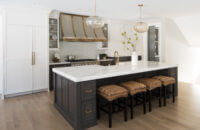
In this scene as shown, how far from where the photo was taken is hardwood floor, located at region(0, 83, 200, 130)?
2.70m

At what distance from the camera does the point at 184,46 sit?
23.0 ft

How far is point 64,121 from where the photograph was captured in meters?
2.92

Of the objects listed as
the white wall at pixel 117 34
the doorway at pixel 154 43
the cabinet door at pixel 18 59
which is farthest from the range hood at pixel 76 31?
the doorway at pixel 154 43

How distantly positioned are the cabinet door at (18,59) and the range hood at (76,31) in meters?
1.15

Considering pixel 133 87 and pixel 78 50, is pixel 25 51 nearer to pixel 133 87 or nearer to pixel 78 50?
pixel 78 50

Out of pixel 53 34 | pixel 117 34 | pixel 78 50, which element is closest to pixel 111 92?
pixel 53 34

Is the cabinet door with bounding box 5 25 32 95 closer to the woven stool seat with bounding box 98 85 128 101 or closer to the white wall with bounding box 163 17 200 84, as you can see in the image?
the woven stool seat with bounding box 98 85 128 101

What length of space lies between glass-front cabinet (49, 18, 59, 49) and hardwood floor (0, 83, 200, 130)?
196cm

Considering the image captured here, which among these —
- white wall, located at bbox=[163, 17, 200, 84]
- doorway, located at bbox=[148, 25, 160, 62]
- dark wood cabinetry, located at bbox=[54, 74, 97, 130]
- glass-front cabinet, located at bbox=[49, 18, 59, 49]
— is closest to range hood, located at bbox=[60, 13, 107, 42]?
glass-front cabinet, located at bbox=[49, 18, 59, 49]

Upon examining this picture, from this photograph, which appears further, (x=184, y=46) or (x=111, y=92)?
(x=184, y=46)

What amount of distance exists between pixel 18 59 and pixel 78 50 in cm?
222

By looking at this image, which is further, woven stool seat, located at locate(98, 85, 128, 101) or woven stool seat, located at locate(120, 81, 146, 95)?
woven stool seat, located at locate(120, 81, 146, 95)

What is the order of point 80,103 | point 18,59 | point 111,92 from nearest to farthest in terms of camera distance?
point 80,103 < point 111,92 < point 18,59

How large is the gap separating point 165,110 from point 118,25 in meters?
4.36
